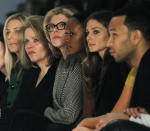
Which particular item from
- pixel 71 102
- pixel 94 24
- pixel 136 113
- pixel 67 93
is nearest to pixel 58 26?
pixel 94 24

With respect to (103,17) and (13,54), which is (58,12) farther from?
Answer: (13,54)

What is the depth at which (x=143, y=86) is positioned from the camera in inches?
162

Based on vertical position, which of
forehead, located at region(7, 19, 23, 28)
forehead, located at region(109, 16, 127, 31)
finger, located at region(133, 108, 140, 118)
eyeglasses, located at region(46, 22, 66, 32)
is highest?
forehead, located at region(109, 16, 127, 31)

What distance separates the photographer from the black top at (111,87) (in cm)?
482

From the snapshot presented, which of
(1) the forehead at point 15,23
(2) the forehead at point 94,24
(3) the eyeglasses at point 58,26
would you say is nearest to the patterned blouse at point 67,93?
(2) the forehead at point 94,24

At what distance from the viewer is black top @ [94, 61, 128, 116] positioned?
15.8 ft

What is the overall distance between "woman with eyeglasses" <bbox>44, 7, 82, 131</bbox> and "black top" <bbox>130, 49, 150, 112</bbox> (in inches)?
36.2

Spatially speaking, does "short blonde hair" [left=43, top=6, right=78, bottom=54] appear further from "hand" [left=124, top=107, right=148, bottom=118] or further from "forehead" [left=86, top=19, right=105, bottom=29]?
"hand" [left=124, top=107, right=148, bottom=118]

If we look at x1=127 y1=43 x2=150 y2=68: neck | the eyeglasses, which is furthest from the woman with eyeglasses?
x1=127 y1=43 x2=150 y2=68: neck

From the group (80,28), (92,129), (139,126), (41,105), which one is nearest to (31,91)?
(41,105)

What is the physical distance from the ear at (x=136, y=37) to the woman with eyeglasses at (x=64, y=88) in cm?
92

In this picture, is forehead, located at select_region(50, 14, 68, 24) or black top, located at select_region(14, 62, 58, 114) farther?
forehead, located at select_region(50, 14, 68, 24)

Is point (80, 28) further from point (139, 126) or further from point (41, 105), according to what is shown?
point (139, 126)

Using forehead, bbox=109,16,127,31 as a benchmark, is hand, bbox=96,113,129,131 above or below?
below
